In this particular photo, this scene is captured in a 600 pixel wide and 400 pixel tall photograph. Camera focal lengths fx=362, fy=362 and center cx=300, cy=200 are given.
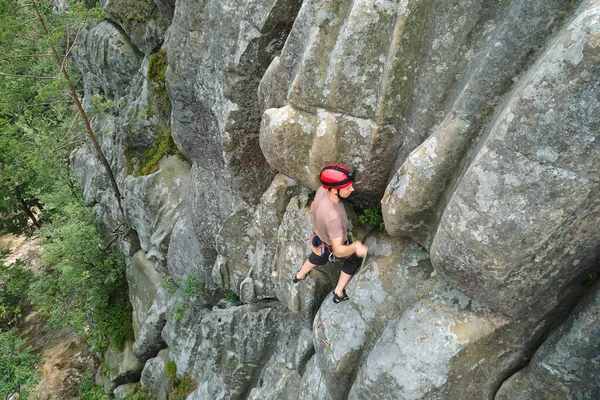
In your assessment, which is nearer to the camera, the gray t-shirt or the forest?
the gray t-shirt

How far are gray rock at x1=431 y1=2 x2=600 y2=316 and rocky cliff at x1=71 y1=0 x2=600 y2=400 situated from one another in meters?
0.02

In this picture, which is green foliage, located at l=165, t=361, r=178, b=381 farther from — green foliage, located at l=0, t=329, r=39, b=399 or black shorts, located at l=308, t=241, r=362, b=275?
black shorts, located at l=308, t=241, r=362, b=275

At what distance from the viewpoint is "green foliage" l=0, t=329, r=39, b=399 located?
12.7 metres

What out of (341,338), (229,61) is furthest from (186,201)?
(341,338)

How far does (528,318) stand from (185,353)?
11725mm

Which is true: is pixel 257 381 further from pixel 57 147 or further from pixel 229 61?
pixel 57 147

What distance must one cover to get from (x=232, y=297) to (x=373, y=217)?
664 cm

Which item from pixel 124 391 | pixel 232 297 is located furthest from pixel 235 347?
pixel 124 391

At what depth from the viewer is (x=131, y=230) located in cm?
1788

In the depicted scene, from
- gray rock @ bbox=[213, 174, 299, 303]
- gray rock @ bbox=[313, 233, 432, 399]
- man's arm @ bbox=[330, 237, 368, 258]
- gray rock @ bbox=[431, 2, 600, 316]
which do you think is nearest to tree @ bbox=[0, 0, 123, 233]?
gray rock @ bbox=[213, 174, 299, 303]

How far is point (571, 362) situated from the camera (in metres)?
4.75

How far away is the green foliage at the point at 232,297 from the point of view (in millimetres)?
11711

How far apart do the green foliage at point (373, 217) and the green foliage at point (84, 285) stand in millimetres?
14502

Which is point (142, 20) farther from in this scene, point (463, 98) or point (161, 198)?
point (463, 98)
